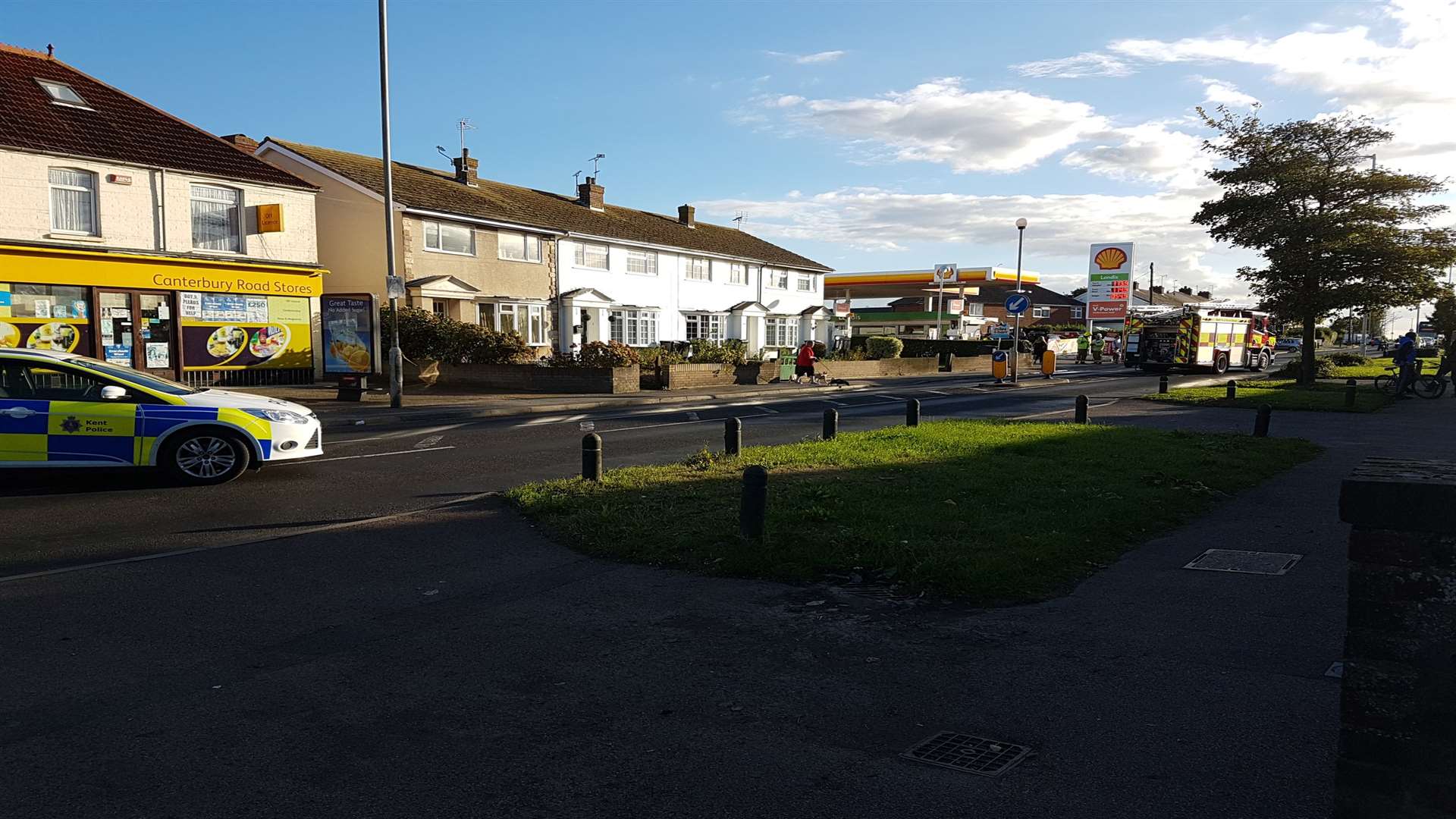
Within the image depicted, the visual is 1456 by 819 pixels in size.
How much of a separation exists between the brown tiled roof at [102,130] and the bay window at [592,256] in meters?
12.3

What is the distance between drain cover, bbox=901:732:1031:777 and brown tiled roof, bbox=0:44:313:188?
978 inches

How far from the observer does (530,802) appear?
3.46 meters

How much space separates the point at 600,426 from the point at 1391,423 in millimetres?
15360

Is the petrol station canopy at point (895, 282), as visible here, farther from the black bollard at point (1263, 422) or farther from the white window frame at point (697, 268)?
the black bollard at point (1263, 422)

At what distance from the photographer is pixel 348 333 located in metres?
22.8

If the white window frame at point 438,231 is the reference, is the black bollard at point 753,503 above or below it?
below

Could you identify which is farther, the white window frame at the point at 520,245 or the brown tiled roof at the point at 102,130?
the white window frame at the point at 520,245

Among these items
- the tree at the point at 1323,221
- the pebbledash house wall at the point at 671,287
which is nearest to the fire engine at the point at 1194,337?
the tree at the point at 1323,221

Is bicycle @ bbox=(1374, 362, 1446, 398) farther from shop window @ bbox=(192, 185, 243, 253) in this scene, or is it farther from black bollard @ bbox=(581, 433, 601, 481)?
shop window @ bbox=(192, 185, 243, 253)

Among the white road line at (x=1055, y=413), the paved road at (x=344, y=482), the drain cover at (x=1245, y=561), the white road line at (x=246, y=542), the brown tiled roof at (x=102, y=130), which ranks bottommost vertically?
the drain cover at (x=1245, y=561)

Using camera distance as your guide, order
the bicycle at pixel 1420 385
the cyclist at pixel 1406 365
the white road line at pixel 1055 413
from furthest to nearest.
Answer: the bicycle at pixel 1420 385 → the cyclist at pixel 1406 365 → the white road line at pixel 1055 413

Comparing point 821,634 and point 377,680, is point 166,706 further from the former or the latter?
point 821,634

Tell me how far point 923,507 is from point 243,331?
22343 mm

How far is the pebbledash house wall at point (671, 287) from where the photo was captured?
3753 centimetres
